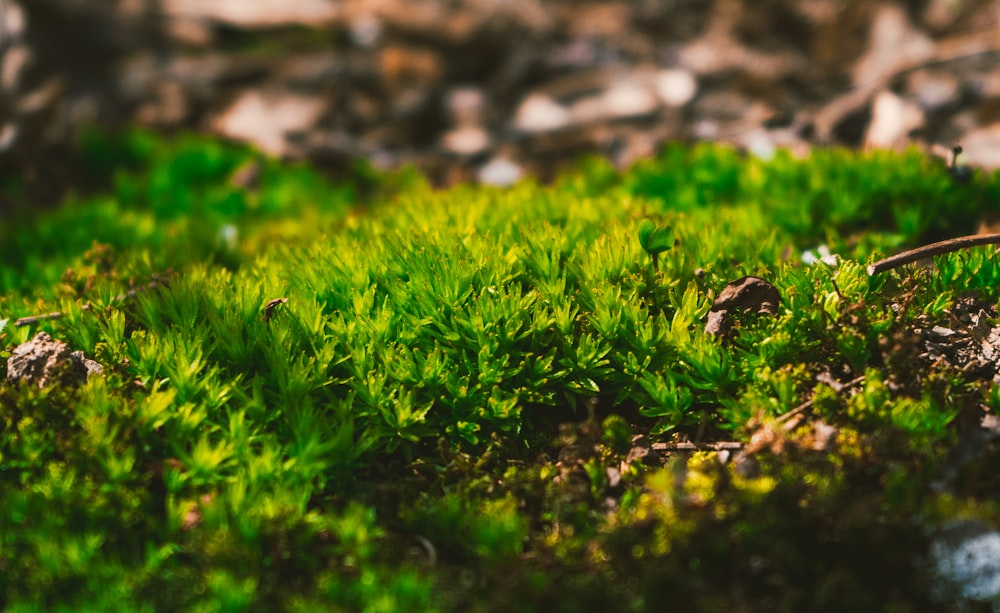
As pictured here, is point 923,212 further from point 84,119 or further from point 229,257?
point 84,119

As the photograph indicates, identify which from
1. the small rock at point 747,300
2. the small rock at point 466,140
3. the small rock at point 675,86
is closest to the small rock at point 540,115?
the small rock at point 466,140

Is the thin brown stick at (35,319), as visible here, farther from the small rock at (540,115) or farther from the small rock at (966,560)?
the small rock at (540,115)

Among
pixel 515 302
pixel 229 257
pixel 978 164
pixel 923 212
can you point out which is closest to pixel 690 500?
pixel 515 302

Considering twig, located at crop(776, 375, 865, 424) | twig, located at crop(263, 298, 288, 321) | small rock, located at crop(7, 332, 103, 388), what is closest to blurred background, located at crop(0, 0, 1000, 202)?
twig, located at crop(776, 375, 865, 424)

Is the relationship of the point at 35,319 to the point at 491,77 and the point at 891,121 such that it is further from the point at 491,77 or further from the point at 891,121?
the point at 891,121

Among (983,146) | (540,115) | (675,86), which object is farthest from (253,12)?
(983,146)

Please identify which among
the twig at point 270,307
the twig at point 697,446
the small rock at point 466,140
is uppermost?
the twig at point 270,307
